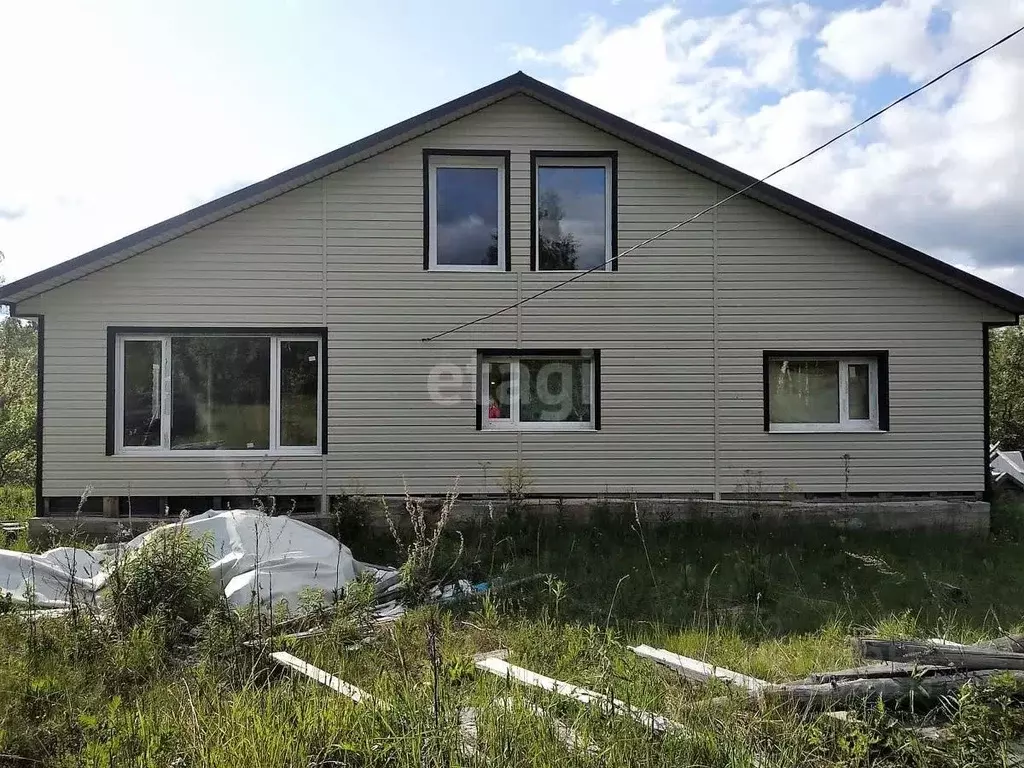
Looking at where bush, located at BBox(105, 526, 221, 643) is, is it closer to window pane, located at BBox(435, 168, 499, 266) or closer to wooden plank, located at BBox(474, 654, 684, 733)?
wooden plank, located at BBox(474, 654, 684, 733)

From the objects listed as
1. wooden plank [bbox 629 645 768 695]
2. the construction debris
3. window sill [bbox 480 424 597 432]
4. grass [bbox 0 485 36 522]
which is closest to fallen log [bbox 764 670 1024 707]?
the construction debris

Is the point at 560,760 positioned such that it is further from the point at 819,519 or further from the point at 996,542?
the point at 996,542

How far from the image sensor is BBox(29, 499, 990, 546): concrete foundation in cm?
949

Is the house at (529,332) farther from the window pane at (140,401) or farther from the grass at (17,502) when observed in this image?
the grass at (17,502)

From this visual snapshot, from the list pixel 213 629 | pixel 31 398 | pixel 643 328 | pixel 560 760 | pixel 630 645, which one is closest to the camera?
pixel 560 760

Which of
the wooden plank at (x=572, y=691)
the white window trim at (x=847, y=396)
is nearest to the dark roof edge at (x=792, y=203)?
the white window trim at (x=847, y=396)

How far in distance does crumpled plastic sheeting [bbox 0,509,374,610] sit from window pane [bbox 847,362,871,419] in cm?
694

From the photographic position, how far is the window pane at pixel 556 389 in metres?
9.98

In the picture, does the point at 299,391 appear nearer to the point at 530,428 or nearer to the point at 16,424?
the point at 530,428

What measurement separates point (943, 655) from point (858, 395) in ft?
22.0

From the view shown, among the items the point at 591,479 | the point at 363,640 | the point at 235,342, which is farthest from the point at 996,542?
the point at 235,342

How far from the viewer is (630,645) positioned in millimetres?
5008

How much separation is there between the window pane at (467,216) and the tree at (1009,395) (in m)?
17.5

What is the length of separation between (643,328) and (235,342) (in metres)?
5.49
